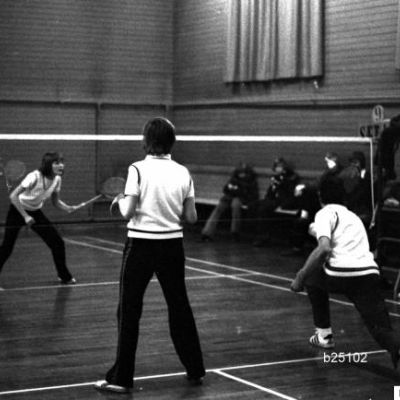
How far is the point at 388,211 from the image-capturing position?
11.6m

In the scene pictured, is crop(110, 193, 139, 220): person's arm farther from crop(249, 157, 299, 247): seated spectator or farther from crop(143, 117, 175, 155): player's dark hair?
crop(249, 157, 299, 247): seated spectator

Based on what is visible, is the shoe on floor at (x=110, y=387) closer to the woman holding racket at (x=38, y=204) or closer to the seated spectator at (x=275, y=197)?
the woman holding racket at (x=38, y=204)

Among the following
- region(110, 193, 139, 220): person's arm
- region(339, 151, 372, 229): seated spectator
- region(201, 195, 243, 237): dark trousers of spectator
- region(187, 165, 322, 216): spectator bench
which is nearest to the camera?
region(110, 193, 139, 220): person's arm

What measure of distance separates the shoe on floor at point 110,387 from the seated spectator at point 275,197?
9190 millimetres

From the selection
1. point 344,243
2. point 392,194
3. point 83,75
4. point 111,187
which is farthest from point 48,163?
point 83,75

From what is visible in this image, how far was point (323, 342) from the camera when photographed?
6961 millimetres

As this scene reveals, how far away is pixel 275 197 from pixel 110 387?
9550 mm

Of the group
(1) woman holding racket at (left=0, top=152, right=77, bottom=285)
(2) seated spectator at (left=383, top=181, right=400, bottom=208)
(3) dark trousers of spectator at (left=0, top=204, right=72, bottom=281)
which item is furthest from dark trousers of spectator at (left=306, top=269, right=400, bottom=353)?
(2) seated spectator at (left=383, top=181, right=400, bottom=208)

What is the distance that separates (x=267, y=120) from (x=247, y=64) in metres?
1.12

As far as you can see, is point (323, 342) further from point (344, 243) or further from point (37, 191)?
point (37, 191)

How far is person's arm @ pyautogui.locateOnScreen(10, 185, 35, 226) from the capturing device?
9898 millimetres

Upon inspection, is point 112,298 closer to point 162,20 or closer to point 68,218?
point 68,218

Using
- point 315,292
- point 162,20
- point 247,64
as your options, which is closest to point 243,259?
point 247,64

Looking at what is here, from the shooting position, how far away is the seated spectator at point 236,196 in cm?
1548
